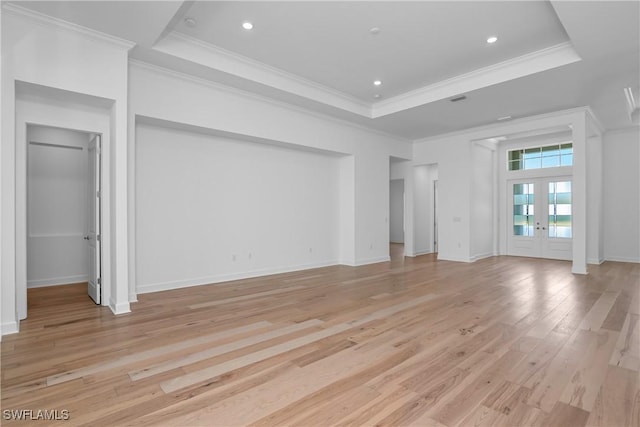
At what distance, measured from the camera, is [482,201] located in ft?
29.6

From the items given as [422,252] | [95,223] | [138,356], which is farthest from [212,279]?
[422,252]

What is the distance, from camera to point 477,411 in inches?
80.5

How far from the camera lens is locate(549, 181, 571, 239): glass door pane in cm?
844

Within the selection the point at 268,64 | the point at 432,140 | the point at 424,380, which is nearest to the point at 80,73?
the point at 268,64

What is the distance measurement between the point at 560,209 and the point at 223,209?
843cm

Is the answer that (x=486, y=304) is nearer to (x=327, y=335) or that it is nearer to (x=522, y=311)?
(x=522, y=311)

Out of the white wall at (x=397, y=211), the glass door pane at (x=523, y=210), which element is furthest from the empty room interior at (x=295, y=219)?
the white wall at (x=397, y=211)

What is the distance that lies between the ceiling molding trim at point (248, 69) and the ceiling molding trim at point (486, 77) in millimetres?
858

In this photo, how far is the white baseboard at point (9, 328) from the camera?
10.7 feet

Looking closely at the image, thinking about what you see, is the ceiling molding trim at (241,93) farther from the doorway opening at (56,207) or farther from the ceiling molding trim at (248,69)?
the doorway opening at (56,207)

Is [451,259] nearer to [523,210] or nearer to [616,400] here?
[523,210]

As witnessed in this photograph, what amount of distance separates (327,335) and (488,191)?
25.7 feet

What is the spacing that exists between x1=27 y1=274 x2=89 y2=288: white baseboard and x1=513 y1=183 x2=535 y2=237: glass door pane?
10.5m

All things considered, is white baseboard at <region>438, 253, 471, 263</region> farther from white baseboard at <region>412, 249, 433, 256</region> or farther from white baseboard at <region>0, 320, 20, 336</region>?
A: white baseboard at <region>0, 320, 20, 336</region>
